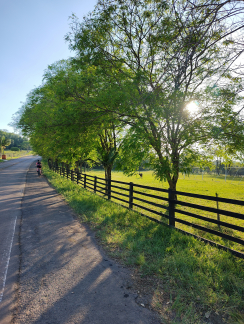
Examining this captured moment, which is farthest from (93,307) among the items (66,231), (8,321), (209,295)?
(66,231)

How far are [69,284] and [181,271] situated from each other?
205cm

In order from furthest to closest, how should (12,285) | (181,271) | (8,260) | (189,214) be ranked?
(189,214) → (8,260) → (181,271) → (12,285)

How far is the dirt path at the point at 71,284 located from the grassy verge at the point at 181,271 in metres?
0.34

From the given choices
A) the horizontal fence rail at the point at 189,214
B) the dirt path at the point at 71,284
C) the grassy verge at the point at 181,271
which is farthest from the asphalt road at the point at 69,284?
the horizontal fence rail at the point at 189,214

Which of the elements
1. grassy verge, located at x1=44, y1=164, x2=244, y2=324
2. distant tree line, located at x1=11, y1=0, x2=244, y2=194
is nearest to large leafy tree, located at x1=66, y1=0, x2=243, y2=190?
distant tree line, located at x1=11, y1=0, x2=244, y2=194

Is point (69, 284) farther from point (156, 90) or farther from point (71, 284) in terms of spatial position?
point (156, 90)

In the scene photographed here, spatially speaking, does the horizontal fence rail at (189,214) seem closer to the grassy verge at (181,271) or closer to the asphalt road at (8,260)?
the grassy verge at (181,271)

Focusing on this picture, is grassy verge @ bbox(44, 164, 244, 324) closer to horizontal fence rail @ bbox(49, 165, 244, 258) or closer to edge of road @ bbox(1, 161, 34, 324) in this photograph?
horizontal fence rail @ bbox(49, 165, 244, 258)

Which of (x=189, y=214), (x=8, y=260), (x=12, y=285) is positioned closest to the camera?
(x=12, y=285)

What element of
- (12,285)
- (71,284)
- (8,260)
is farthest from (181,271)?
(8,260)

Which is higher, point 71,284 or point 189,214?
point 189,214

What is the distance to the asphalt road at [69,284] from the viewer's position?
8.85ft

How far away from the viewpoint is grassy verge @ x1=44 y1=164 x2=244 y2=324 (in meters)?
2.79

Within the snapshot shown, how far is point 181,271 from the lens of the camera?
12.1ft
